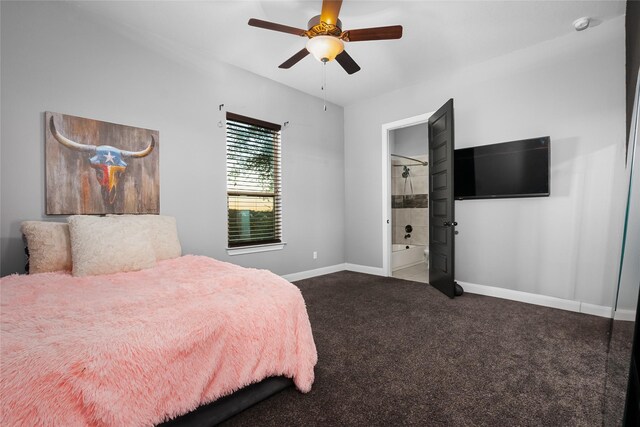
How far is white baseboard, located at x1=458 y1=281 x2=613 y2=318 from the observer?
111 inches

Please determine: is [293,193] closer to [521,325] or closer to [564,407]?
[521,325]

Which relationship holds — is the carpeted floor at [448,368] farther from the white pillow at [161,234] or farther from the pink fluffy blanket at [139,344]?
the white pillow at [161,234]

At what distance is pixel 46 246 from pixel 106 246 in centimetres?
41

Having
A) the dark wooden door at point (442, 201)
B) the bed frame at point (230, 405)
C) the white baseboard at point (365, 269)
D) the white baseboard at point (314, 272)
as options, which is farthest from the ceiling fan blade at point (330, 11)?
the white baseboard at point (365, 269)

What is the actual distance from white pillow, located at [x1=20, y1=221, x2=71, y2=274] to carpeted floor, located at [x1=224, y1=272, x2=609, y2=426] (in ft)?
5.77

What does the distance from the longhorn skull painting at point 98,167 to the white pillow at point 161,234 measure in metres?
0.23

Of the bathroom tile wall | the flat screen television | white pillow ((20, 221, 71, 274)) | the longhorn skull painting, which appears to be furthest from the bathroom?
white pillow ((20, 221, 71, 274))

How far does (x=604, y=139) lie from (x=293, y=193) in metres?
3.46

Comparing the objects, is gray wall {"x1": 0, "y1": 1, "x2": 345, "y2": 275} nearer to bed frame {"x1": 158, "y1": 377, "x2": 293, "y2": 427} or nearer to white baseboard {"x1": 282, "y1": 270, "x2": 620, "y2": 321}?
white baseboard {"x1": 282, "y1": 270, "x2": 620, "y2": 321}

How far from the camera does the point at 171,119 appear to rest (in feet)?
10.2

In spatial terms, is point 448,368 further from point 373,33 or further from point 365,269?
point 365,269

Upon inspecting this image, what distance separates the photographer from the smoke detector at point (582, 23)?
2.70 meters

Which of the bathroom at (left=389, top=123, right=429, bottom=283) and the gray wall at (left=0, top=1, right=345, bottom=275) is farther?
the bathroom at (left=389, top=123, right=429, bottom=283)

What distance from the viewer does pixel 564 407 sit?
150cm
